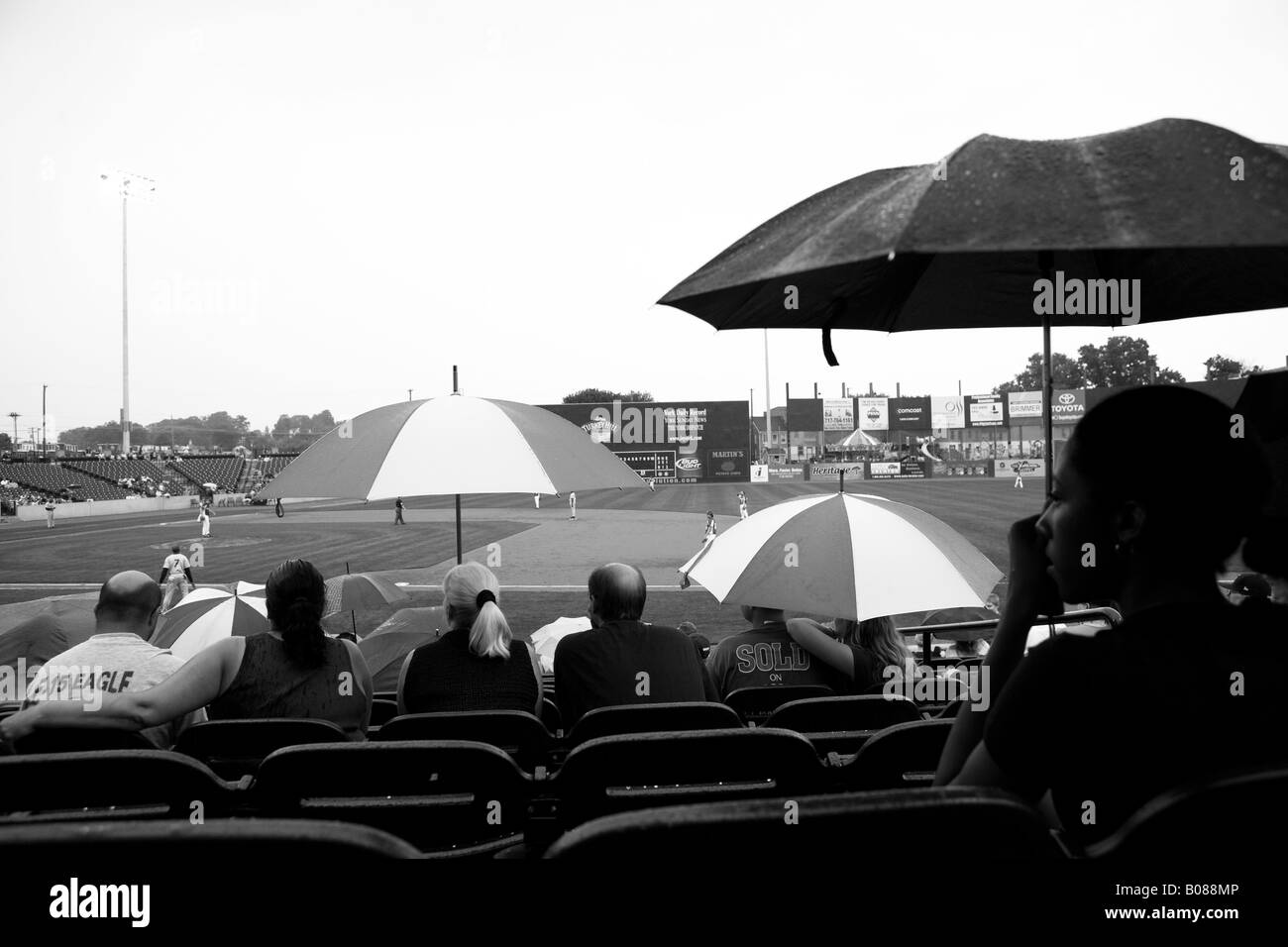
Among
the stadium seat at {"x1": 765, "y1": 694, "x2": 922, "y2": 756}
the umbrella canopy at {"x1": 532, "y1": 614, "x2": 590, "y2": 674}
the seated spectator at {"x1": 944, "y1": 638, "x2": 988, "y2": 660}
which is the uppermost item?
the stadium seat at {"x1": 765, "y1": 694, "x2": 922, "y2": 756}

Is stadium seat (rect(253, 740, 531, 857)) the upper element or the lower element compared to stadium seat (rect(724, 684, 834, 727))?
upper

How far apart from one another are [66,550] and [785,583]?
25.5 metres

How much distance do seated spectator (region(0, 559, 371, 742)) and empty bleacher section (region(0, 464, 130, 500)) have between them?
56358 mm

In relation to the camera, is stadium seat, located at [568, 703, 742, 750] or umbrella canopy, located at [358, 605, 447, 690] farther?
umbrella canopy, located at [358, 605, 447, 690]

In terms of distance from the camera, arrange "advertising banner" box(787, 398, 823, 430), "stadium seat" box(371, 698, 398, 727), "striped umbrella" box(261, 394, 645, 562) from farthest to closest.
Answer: "advertising banner" box(787, 398, 823, 430) → "striped umbrella" box(261, 394, 645, 562) → "stadium seat" box(371, 698, 398, 727)

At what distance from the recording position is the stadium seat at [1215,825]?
3.49 feet

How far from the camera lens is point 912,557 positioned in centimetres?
432

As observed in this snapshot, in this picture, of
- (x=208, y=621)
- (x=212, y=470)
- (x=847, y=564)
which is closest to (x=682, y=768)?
(x=847, y=564)

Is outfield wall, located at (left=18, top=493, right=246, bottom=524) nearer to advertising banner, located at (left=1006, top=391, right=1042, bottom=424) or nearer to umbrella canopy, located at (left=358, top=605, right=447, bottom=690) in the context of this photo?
umbrella canopy, located at (left=358, top=605, right=447, bottom=690)

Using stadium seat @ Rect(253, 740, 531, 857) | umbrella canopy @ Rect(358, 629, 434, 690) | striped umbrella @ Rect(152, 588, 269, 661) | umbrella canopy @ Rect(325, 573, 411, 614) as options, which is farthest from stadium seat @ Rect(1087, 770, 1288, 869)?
umbrella canopy @ Rect(325, 573, 411, 614)

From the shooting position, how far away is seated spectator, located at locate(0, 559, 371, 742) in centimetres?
298

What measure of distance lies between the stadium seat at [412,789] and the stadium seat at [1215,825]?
1.45m
